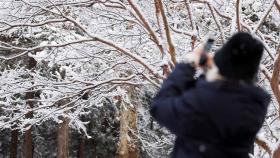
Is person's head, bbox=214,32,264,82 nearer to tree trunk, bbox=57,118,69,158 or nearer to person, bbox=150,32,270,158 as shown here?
person, bbox=150,32,270,158

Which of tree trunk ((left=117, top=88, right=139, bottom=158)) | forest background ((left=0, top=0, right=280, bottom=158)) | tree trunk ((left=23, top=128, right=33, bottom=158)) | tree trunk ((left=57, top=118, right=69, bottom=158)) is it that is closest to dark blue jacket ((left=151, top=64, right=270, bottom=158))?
forest background ((left=0, top=0, right=280, bottom=158))

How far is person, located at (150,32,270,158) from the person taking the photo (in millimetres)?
2066

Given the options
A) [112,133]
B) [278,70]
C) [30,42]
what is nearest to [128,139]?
[30,42]

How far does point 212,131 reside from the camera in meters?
2.08

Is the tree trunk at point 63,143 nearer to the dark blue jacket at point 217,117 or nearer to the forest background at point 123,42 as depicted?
the forest background at point 123,42

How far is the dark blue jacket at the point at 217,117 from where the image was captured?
206 centimetres

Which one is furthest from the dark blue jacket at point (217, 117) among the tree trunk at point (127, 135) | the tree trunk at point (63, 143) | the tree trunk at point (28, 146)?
the tree trunk at point (28, 146)

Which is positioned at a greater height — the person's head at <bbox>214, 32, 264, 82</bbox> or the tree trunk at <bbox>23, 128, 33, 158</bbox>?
the person's head at <bbox>214, 32, 264, 82</bbox>

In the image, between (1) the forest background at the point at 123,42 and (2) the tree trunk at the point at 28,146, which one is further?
(2) the tree trunk at the point at 28,146

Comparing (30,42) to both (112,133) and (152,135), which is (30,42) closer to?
(152,135)

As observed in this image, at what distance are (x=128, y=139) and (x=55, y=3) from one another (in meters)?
7.82

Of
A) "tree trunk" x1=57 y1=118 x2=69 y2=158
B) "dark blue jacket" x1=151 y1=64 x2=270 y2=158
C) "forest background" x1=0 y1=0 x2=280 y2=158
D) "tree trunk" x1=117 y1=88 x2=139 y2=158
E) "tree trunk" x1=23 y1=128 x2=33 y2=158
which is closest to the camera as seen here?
"dark blue jacket" x1=151 y1=64 x2=270 y2=158

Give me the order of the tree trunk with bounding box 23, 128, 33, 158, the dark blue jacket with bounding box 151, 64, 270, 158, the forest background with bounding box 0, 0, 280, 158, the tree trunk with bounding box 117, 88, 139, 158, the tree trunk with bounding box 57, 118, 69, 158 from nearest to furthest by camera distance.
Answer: the dark blue jacket with bounding box 151, 64, 270, 158 → the forest background with bounding box 0, 0, 280, 158 → the tree trunk with bounding box 117, 88, 139, 158 → the tree trunk with bounding box 57, 118, 69, 158 → the tree trunk with bounding box 23, 128, 33, 158

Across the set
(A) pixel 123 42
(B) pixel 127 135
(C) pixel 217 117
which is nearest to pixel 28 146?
(B) pixel 127 135
